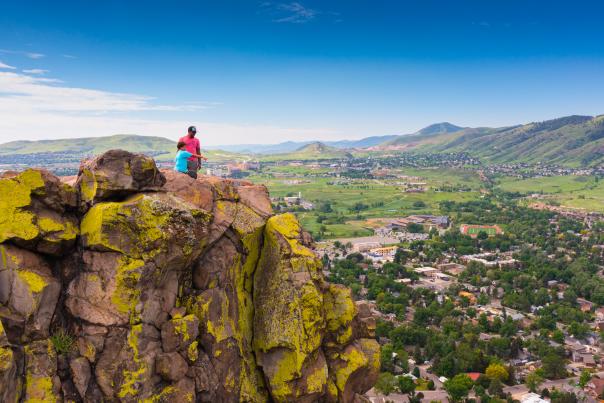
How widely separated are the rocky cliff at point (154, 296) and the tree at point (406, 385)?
221 ft

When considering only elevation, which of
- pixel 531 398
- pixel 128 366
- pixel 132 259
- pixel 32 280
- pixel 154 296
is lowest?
pixel 531 398

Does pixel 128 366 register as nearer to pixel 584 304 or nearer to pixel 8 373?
pixel 8 373

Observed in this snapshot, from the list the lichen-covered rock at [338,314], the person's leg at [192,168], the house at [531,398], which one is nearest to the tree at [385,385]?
the house at [531,398]

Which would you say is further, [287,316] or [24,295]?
[287,316]

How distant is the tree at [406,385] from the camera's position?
8388cm

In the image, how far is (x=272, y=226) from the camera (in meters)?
22.8

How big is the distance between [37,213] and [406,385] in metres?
80.3

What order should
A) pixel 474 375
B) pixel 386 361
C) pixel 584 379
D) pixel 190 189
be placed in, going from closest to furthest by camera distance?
pixel 190 189 < pixel 584 379 < pixel 474 375 < pixel 386 361

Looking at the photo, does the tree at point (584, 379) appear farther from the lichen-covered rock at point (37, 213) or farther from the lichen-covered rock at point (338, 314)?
the lichen-covered rock at point (37, 213)

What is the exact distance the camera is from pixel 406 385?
275 ft

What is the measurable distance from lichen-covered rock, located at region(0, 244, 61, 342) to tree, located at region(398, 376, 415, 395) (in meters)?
79.0

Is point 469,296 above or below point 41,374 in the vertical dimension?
below

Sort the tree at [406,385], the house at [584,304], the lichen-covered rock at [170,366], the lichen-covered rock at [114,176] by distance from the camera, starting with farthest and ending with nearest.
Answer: the house at [584,304], the tree at [406,385], the lichen-covered rock at [114,176], the lichen-covered rock at [170,366]

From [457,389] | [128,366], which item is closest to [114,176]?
[128,366]
